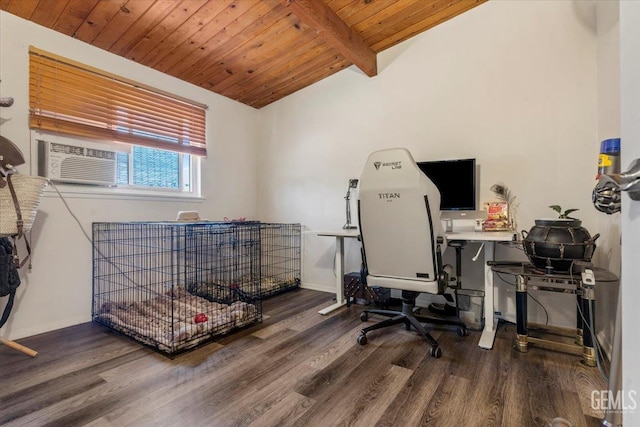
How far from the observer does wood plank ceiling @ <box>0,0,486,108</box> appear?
2156mm

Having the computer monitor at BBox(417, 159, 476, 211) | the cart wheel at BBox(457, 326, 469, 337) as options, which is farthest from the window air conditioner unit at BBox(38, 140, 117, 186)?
the cart wheel at BBox(457, 326, 469, 337)

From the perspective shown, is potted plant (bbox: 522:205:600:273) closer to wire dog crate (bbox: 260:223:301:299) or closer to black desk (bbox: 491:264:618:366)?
black desk (bbox: 491:264:618:366)

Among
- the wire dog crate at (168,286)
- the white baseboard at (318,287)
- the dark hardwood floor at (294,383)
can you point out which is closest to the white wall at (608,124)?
the dark hardwood floor at (294,383)

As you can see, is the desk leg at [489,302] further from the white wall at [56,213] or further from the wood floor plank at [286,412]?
the white wall at [56,213]

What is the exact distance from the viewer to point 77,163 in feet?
7.69

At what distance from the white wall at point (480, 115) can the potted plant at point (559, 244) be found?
1.98 ft

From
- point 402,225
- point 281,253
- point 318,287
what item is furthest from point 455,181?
point 281,253

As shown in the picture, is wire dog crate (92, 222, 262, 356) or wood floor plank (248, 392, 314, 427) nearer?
wood floor plank (248, 392, 314, 427)

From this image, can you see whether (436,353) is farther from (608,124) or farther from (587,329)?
(608,124)

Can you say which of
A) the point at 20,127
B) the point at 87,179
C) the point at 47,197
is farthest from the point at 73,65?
the point at 47,197

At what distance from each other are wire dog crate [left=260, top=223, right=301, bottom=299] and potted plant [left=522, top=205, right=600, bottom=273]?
2.38 meters

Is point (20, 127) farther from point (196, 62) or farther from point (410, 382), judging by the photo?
point (410, 382)

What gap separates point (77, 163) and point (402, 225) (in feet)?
8.26

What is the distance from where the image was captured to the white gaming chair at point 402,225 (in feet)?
5.71
